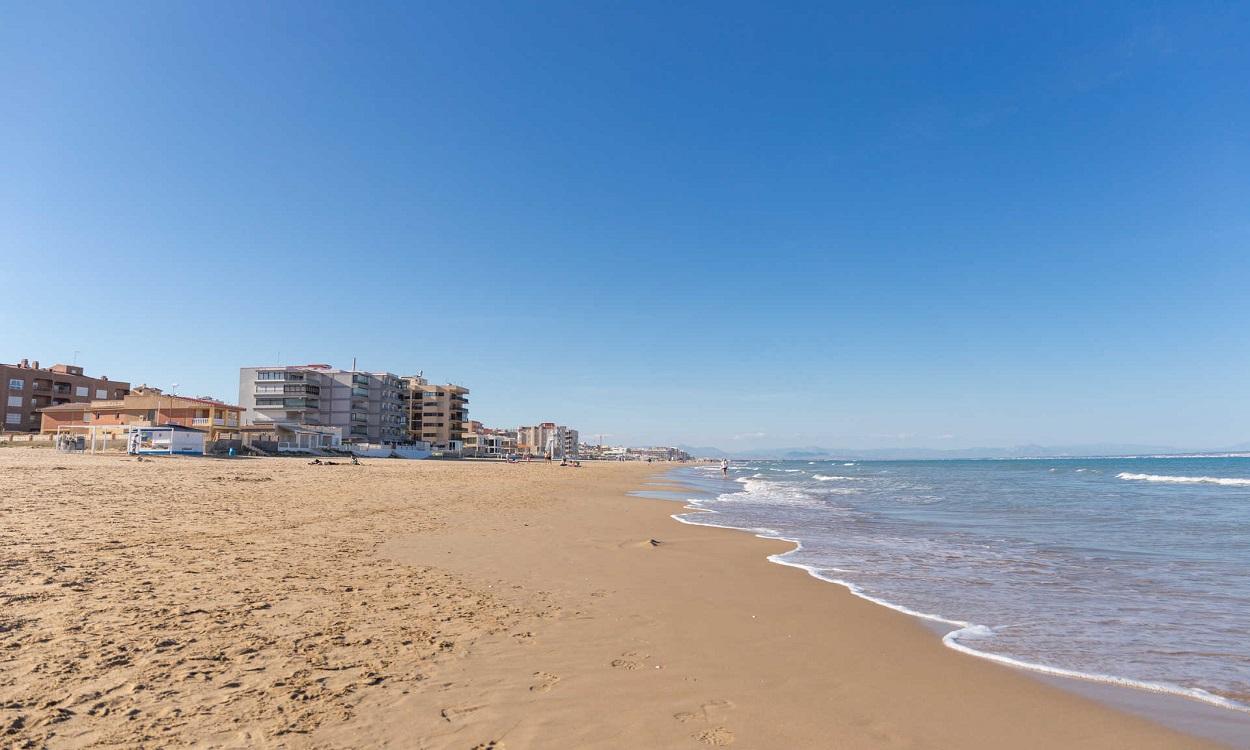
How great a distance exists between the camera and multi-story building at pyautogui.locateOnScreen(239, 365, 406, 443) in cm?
9538

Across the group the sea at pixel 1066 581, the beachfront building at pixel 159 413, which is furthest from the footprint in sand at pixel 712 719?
the beachfront building at pixel 159 413

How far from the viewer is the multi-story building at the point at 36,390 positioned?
79188 mm

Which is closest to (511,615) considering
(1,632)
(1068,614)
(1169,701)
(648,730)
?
(648,730)

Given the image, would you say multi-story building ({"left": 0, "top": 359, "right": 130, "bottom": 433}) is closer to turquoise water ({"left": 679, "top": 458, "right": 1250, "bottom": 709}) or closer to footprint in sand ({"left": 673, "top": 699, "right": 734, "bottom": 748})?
turquoise water ({"left": 679, "top": 458, "right": 1250, "bottom": 709})

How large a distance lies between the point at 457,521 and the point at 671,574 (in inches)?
274

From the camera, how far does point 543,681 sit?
15.9ft

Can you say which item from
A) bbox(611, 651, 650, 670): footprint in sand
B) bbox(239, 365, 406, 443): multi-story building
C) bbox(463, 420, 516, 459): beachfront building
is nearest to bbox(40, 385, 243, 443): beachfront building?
bbox(239, 365, 406, 443): multi-story building

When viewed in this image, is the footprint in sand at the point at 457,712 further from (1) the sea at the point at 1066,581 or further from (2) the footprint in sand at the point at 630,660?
(1) the sea at the point at 1066,581

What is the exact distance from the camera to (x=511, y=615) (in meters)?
6.72

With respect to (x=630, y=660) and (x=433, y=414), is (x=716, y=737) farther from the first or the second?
(x=433, y=414)

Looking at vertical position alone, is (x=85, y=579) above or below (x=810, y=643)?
above

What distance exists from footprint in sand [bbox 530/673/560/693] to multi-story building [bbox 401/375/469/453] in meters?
117

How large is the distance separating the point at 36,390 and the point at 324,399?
33.9m

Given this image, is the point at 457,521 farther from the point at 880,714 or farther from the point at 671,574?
the point at 880,714
